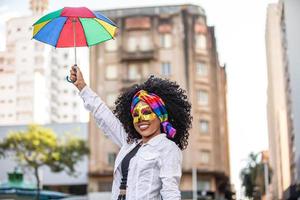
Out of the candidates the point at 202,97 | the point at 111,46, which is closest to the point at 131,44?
the point at 111,46

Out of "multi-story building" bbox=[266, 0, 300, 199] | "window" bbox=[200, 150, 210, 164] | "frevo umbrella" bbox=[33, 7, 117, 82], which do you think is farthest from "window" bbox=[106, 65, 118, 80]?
"frevo umbrella" bbox=[33, 7, 117, 82]

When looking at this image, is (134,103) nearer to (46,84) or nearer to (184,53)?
(184,53)

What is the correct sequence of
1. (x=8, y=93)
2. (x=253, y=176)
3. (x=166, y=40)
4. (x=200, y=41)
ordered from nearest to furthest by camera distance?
(x=200, y=41) < (x=166, y=40) < (x=253, y=176) < (x=8, y=93)

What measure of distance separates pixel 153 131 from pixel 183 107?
0.67 feet

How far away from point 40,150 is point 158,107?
27129 mm

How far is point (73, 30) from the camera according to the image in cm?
285

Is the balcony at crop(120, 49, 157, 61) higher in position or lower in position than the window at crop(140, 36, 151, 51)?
lower

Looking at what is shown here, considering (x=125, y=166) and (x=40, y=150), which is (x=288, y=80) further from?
(x=125, y=166)

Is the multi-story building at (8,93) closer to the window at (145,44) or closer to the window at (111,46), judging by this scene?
the window at (111,46)

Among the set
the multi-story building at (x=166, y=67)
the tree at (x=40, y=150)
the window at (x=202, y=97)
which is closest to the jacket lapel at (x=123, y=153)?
the tree at (x=40, y=150)

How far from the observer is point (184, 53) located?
31047 millimetres

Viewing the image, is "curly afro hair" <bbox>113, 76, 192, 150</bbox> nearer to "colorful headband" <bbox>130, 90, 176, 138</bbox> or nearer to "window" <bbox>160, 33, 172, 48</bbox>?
"colorful headband" <bbox>130, 90, 176, 138</bbox>

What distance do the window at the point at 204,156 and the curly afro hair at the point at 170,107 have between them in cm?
2836

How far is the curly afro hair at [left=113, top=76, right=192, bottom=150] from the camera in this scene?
8.38 ft
